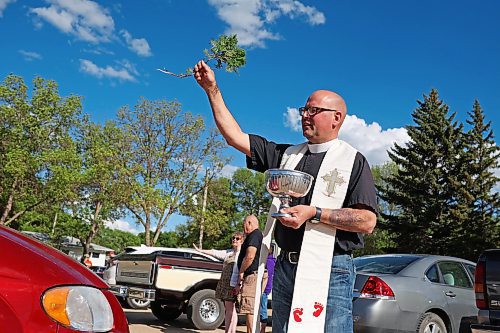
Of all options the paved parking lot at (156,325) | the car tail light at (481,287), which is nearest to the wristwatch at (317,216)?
the car tail light at (481,287)

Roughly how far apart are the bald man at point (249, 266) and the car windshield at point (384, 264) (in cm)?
143

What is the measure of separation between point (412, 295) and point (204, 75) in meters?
4.68

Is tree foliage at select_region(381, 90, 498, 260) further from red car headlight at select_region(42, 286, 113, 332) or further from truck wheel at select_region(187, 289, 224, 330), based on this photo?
red car headlight at select_region(42, 286, 113, 332)

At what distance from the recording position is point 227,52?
10.2ft

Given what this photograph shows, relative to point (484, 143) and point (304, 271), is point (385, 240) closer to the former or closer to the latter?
point (484, 143)

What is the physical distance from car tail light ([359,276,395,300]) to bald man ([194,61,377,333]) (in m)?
3.68

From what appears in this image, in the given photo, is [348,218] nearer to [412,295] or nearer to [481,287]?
[481,287]

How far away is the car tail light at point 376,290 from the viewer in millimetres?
6477

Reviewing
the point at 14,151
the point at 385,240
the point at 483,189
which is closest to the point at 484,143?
the point at 483,189

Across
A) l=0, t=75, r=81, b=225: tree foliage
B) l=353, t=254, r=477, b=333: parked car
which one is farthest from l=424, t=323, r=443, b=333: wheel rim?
l=0, t=75, r=81, b=225: tree foliage

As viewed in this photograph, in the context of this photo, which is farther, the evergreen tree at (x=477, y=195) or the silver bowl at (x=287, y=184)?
the evergreen tree at (x=477, y=195)

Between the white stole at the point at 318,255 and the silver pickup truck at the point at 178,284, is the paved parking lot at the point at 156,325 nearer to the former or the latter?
Answer: the silver pickup truck at the point at 178,284

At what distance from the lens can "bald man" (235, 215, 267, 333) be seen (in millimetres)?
7629

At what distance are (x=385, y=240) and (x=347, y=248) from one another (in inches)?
2001
